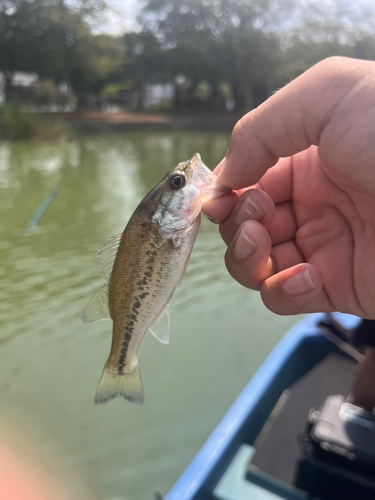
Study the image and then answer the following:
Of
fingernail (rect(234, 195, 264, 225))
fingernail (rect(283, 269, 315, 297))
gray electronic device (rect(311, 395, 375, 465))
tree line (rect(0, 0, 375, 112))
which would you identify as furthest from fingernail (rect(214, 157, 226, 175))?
tree line (rect(0, 0, 375, 112))

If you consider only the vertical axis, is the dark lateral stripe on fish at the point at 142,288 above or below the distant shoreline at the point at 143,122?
above

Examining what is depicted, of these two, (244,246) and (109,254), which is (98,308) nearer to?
(109,254)

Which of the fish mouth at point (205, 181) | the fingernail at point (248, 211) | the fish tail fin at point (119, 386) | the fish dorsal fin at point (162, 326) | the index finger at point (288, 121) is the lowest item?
the fish tail fin at point (119, 386)

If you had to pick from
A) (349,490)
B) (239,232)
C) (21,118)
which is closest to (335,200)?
(239,232)

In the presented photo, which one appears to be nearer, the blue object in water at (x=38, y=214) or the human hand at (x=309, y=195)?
the human hand at (x=309, y=195)

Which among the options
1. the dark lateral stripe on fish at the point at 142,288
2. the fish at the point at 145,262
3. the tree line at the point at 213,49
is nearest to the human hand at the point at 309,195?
the fish at the point at 145,262

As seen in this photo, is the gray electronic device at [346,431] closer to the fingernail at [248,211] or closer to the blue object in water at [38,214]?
the fingernail at [248,211]

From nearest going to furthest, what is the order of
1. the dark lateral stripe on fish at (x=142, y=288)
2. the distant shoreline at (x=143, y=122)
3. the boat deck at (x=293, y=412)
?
the dark lateral stripe on fish at (x=142, y=288) → the boat deck at (x=293, y=412) → the distant shoreline at (x=143, y=122)

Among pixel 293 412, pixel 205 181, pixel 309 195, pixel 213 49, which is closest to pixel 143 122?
pixel 213 49

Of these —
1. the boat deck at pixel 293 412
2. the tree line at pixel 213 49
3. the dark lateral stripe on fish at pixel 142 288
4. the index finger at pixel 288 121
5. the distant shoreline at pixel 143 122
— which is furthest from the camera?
the tree line at pixel 213 49
